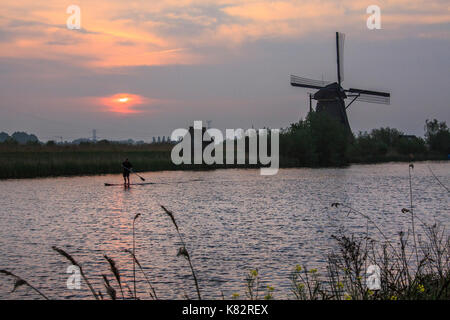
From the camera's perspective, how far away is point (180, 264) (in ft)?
39.4

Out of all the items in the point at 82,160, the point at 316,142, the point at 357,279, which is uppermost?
the point at 316,142

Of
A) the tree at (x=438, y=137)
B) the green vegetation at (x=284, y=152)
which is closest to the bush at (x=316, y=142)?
the green vegetation at (x=284, y=152)

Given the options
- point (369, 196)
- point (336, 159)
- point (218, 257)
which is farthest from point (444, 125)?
point (218, 257)

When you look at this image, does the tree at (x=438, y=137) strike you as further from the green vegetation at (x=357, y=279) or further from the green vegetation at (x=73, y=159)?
the green vegetation at (x=357, y=279)

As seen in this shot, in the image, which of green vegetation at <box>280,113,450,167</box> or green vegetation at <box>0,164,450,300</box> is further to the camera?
green vegetation at <box>280,113,450,167</box>

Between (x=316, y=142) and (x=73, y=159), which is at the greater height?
(x=316, y=142)

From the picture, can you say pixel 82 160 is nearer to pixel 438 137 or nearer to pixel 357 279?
pixel 357 279

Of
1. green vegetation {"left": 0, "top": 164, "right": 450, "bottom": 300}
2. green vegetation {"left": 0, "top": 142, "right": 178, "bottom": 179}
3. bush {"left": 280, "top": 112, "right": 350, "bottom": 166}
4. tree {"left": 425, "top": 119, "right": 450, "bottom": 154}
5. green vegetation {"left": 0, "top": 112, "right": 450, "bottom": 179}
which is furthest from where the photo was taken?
tree {"left": 425, "top": 119, "right": 450, "bottom": 154}

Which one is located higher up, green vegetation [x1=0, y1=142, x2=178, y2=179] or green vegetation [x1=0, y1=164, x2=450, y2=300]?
green vegetation [x1=0, y1=142, x2=178, y2=179]

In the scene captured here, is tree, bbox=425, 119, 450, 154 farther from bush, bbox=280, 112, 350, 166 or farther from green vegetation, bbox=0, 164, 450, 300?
green vegetation, bbox=0, 164, 450, 300

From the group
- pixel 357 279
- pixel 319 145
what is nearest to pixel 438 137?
pixel 319 145

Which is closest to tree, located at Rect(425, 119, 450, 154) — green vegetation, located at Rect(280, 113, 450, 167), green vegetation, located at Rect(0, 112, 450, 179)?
green vegetation, located at Rect(0, 112, 450, 179)
